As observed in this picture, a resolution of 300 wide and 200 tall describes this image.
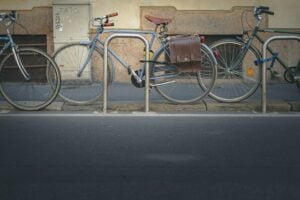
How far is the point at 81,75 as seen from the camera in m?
8.38

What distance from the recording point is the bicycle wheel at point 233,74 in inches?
322

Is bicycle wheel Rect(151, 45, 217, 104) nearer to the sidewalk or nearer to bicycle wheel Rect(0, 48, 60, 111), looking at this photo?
the sidewalk

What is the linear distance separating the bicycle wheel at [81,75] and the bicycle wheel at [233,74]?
1.43 m

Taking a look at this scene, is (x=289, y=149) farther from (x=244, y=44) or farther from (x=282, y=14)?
(x=282, y=14)

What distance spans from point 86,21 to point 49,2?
838 mm

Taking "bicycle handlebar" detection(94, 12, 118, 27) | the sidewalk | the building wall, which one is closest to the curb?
the sidewalk

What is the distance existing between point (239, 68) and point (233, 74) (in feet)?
0.39

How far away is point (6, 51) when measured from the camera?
25.9ft

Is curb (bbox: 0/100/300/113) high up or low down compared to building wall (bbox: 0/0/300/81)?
down

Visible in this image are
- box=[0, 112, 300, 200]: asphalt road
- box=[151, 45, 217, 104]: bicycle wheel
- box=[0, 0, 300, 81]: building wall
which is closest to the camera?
box=[0, 112, 300, 200]: asphalt road

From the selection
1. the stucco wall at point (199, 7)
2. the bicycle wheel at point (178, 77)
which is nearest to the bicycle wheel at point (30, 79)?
the bicycle wheel at point (178, 77)

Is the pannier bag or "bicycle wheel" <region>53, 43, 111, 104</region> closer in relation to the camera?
the pannier bag

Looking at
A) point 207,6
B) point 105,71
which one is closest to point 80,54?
point 105,71

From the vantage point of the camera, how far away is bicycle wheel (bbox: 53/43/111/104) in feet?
26.6
